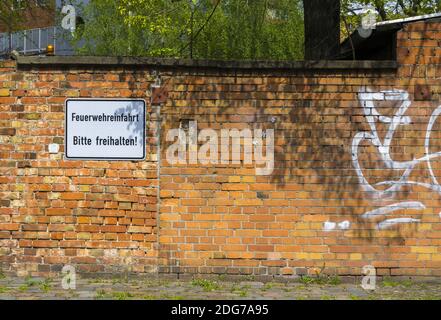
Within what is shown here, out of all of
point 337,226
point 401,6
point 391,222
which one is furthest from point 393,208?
point 401,6

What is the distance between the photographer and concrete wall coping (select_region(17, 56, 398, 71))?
298 inches

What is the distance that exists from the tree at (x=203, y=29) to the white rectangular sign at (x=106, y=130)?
8025mm

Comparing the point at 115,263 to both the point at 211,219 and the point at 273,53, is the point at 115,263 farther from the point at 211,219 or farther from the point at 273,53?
the point at 273,53

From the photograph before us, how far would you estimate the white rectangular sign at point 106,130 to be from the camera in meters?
7.61

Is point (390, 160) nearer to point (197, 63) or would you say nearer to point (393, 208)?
point (393, 208)

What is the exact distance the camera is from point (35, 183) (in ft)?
25.1

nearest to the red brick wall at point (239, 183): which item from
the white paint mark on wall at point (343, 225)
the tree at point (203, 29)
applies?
the white paint mark on wall at point (343, 225)

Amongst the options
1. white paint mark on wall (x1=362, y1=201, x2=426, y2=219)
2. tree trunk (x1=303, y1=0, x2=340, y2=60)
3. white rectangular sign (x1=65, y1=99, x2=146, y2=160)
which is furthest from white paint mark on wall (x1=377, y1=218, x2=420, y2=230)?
white rectangular sign (x1=65, y1=99, x2=146, y2=160)

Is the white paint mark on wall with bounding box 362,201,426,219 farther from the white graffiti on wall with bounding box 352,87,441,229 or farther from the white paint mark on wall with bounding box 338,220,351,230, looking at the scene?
the white paint mark on wall with bounding box 338,220,351,230

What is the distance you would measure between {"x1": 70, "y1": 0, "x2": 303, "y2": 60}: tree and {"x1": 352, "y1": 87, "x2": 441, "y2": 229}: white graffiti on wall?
8.31 metres

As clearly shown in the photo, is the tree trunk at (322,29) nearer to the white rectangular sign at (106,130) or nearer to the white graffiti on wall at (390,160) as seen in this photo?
the white graffiti on wall at (390,160)

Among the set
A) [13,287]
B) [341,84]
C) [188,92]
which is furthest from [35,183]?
[341,84]

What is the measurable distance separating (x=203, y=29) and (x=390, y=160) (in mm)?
14266

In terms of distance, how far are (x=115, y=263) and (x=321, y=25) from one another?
4193mm
